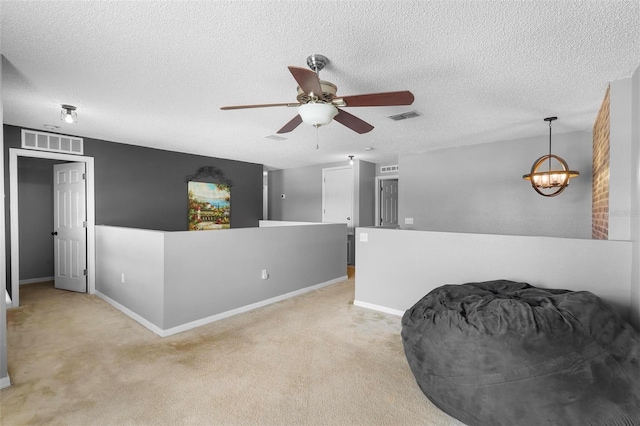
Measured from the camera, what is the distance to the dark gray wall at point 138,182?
4.53 metres

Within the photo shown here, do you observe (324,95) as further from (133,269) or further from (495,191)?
(495,191)

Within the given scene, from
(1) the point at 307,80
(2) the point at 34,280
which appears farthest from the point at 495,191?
(2) the point at 34,280

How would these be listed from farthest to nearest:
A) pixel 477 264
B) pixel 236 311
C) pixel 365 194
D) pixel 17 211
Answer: pixel 365 194
pixel 17 211
pixel 236 311
pixel 477 264

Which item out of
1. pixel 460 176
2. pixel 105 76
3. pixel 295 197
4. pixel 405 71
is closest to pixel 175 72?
pixel 105 76

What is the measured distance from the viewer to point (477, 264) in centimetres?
304

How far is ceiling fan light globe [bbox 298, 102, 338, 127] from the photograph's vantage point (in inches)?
84.0

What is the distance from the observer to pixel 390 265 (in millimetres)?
3660

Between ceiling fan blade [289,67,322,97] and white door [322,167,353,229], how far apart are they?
463cm

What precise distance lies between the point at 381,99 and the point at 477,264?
1.96 m

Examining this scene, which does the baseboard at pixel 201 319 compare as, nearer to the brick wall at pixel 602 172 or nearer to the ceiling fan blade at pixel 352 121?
the ceiling fan blade at pixel 352 121

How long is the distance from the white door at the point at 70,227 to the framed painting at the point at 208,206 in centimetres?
163

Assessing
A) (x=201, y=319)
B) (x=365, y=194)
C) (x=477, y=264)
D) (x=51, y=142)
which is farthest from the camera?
(x=365, y=194)

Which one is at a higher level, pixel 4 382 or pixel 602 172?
pixel 602 172

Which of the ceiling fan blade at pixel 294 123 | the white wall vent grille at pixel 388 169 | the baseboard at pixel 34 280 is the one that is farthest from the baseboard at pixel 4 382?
the white wall vent grille at pixel 388 169
